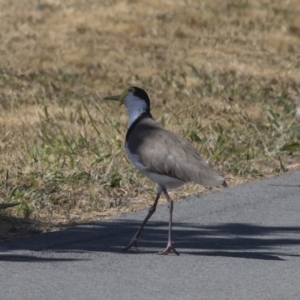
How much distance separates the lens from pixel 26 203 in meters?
9.16

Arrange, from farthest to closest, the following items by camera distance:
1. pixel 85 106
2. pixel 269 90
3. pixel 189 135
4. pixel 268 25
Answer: pixel 268 25, pixel 269 90, pixel 85 106, pixel 189 135

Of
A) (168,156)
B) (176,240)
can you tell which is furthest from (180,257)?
(168,156)

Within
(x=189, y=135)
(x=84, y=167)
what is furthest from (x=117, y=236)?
(x=189, y=135)

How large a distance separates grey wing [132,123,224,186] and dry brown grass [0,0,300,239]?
117 centimetres

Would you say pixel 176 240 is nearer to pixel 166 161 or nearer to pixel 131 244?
pixel 131 244

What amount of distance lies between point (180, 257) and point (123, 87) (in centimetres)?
805

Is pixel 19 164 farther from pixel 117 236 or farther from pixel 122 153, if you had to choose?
pixel 117 236

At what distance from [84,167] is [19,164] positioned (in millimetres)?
626

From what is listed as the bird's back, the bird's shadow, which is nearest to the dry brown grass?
the bird's shadow

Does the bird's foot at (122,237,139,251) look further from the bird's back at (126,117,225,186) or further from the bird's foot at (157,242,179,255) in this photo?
the bird's back at (126,117,225,186)

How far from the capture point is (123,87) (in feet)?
51.4

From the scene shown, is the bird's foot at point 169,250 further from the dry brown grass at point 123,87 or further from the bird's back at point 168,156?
the dry brown grass at point 123,87

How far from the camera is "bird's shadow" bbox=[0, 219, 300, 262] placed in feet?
25.8

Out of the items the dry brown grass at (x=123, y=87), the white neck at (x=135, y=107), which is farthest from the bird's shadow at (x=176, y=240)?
the white neck at (x=135, y=107)
